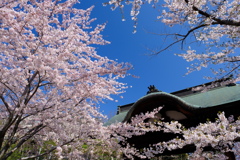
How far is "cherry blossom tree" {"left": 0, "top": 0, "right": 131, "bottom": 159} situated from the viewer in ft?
11.6

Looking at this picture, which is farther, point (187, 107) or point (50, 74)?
point (187, 107)

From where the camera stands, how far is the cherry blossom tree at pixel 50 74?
3521 mm

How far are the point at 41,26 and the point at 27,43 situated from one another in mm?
573

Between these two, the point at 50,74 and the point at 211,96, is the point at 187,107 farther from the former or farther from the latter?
the point at 50,74

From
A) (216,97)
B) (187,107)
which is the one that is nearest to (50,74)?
(187,107)

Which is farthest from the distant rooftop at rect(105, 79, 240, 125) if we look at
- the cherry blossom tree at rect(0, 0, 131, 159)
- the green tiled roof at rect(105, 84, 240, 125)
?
the cherry blossom tree at rect(0, 0, 131, 159)

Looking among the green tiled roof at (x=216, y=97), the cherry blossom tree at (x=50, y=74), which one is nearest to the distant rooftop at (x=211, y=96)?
the green tiled roof at (x=216, y=97)

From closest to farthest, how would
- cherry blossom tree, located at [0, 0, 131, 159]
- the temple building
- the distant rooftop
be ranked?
cherry blossom tree, located at [0, 0, 131, 159]
the temple building
the distant rooftop

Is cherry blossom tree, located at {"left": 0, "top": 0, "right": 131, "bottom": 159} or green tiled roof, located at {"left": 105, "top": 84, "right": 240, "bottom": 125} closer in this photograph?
cherry blossom tree, located at {"left": 0, "top": 0, "right": 131, "bottom": 159}

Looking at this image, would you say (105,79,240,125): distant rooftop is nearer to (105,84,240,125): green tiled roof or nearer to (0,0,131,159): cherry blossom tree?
(105,84,240,125): green tiled roof

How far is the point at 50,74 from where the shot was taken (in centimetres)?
347

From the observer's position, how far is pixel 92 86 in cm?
440

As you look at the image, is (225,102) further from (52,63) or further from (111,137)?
(52,63)

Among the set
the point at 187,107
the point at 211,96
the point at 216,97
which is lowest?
the point at 187,107
